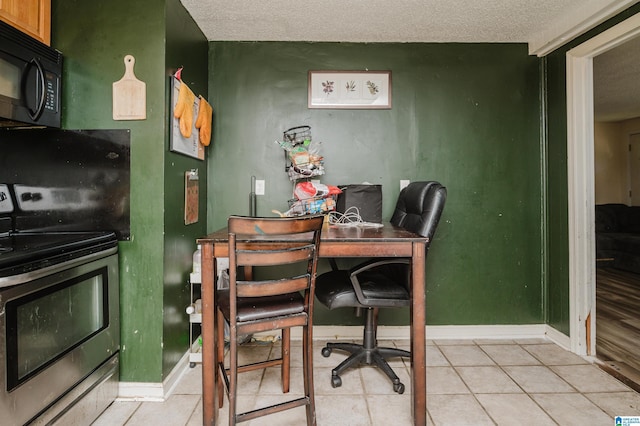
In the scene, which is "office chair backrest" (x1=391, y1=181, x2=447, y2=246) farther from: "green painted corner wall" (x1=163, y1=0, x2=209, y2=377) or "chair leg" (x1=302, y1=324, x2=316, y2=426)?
"green painted corner wall" (x1=163, y1=0, x2=209, y2=377)

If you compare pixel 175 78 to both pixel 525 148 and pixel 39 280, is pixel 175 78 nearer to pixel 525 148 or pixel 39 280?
pixel 39 280

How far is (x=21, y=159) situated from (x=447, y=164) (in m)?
2.74

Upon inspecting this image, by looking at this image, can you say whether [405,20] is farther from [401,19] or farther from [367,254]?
[367,254]

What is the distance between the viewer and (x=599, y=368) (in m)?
2.24

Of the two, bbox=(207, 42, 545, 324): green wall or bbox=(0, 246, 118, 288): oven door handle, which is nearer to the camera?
bbox=(0, 246, 118, 288): oven door handle

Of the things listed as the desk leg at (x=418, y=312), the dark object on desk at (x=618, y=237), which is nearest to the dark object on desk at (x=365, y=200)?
the desk leg at (x=418, y=312)

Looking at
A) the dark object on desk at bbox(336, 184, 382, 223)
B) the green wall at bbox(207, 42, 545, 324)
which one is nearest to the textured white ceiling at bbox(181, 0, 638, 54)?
the green wall at bbox(207, 42, 545, 324)

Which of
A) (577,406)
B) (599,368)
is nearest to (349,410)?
(577,406)

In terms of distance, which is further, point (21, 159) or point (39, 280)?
point (21, 159)

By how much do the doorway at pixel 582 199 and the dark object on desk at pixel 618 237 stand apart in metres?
3.15

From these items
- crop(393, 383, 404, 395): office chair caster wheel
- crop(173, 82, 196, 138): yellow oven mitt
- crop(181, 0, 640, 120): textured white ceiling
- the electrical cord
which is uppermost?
crop(181, 0, 640, 120): textured white ceiling

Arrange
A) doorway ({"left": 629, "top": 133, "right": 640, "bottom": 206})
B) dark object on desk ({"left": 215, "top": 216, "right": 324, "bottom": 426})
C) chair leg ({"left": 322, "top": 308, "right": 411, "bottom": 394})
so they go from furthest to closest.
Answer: doorway ({"left": 629, "top": 133, "right": 640, "bottom": 206})
chair leg ({"left": 322, "top": 308, "right": 411, "bottom": 394})
dark object on desk ({"left": 215, "top": 216, "right": 324, "bottom": 426})

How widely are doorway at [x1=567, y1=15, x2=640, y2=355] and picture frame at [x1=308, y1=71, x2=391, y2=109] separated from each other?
1.28 meters

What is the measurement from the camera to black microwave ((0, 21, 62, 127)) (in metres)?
1.52
